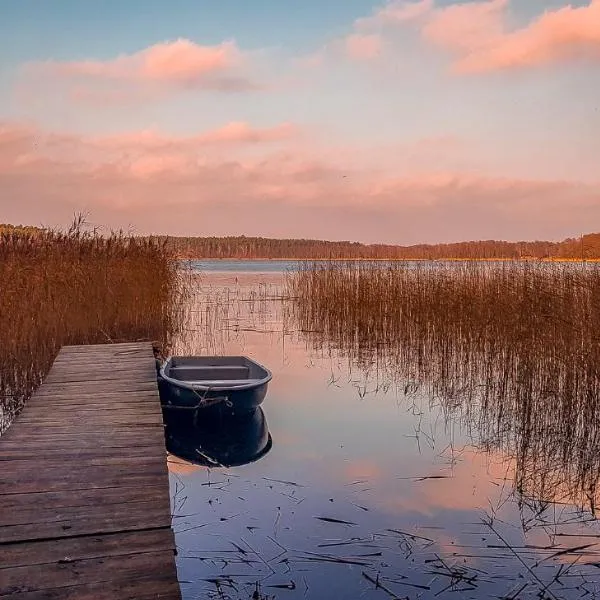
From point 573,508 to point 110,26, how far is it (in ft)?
34.6

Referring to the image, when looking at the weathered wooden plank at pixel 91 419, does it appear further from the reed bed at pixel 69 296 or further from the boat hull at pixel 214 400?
the reed bed at pixel 69 296

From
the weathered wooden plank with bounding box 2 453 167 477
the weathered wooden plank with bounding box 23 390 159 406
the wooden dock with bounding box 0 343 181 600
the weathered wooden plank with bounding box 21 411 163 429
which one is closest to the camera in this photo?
the wooden dock with bounding box 0 343 181 600

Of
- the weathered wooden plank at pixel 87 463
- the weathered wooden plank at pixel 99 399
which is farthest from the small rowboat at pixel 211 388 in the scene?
the weathered wooden plank at pixel 87 463

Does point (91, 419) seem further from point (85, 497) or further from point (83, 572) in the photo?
point (83, 572)

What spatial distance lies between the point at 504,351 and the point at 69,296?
608cm

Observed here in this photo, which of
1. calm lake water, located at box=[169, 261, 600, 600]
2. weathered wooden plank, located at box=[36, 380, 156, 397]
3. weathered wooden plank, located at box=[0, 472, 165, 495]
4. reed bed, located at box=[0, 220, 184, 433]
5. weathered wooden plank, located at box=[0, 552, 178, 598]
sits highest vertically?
reed bed, located at box=[0, 220, 184, 433]

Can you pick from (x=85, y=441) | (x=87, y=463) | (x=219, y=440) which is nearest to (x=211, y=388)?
(x=219, y=440)

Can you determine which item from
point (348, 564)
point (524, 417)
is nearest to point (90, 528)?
point (348, 564)

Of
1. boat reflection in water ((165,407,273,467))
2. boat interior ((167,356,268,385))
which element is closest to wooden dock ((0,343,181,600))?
boat reflection in water ((165,407,273,467))

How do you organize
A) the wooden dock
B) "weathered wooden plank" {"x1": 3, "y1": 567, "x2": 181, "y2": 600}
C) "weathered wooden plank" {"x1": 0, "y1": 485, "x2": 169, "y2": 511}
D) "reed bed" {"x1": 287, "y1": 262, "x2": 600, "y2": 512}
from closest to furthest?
1. "weathered wooden plank" {"x1": 3, "y1": 567, "x2": 181, "y2": 600}
2. the wooden dock
3. "weathered wooden plank" {"x1": 0, "y1": 485, "x2": 169, "y2": 511}
4. "reed bed" {"x1": 287, "y1": 262, "x2": 600, "y2": 512}

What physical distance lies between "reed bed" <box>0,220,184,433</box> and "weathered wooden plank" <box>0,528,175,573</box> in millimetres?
→ 4331

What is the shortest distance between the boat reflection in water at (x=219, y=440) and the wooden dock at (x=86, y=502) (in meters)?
0.80

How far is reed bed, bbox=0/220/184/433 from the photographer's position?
26.1 feet

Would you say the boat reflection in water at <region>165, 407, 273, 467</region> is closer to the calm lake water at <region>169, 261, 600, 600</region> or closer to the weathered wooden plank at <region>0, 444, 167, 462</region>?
the calm lake water at <region>169, 261, 600, 600</region>
